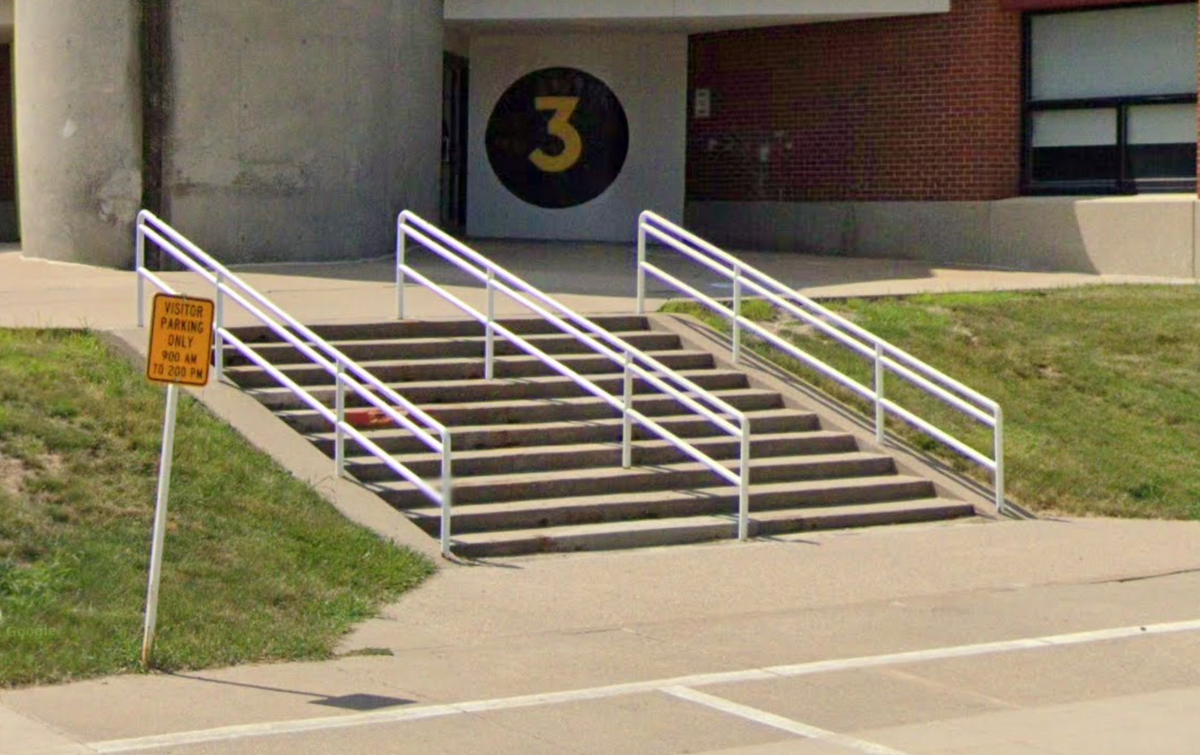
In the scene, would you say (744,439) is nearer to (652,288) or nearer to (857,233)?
(652,288)

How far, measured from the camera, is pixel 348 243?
19766mm

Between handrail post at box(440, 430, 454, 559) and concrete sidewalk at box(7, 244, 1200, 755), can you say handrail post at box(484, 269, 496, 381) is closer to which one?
concrete sidewalk at box(7, 244, 1200, 755)

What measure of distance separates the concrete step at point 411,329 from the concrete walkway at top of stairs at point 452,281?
0.35 meters

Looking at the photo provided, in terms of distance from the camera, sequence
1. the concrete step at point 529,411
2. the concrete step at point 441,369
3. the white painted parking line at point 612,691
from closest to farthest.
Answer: the white painted parking line at point 612,691
the concrete step at point 529,411
the concrete step at point 441,369

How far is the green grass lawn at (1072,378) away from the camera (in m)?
13.5

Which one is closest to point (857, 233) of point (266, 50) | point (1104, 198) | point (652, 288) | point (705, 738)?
point (1104, 198)

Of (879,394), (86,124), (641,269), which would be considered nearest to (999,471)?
(879,394)

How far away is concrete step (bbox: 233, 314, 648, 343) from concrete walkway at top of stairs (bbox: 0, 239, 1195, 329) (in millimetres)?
346

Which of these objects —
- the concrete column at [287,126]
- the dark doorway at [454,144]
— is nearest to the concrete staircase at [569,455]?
the concrete column at [287,126]

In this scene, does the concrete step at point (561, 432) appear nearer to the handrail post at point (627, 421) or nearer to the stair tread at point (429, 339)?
the handrail post at point (627, 421)

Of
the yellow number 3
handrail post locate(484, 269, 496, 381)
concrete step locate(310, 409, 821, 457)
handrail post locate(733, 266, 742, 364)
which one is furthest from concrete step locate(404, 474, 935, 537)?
the yellow number 3

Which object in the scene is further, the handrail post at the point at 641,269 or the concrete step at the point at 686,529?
the handrail post at the point at 641,269

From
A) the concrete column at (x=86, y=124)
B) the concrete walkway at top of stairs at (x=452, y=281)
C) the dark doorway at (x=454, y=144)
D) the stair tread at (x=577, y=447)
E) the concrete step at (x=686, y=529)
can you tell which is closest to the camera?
the concrete step at (x=686, y=529)

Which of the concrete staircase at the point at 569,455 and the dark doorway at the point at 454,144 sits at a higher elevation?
the dark doorway at the point at 454,144
